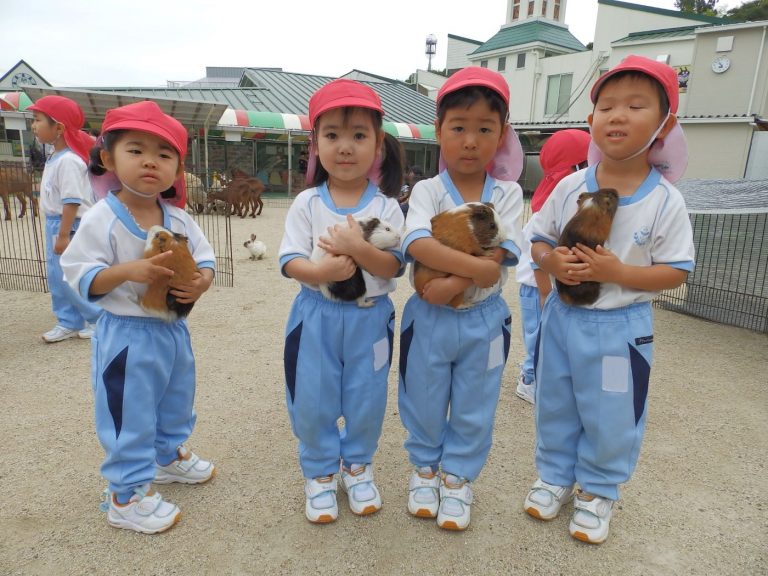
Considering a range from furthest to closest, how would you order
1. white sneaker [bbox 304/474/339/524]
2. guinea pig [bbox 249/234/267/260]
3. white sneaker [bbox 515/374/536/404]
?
1. guinea pig [bbox 249/234/267/260]
2. white sneaker [bbox 515/374/536/404]
3. white sneaker [bbox 304/474/339/524]

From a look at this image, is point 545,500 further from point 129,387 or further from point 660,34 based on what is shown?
point 660,34

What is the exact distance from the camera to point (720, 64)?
541 inches

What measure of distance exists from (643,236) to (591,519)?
1122mm

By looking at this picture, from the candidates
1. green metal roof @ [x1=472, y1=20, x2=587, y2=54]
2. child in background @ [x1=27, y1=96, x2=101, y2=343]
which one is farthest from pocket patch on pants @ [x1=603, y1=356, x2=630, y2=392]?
green metal roof @ [x1=472, y1=20, x2=587, y2=54]

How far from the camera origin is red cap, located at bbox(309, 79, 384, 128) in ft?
6.04

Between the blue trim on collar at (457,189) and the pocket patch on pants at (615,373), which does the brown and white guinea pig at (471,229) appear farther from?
the pocket patch on pants at (615,373)

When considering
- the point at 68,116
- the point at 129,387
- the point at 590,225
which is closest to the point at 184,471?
the point at 129,387

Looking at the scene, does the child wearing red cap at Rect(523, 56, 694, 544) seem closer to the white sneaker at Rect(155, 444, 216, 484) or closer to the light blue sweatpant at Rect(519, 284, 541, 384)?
the light blue sweatpant at Rect(519, 284, 541, 384)

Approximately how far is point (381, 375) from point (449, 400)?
299mm

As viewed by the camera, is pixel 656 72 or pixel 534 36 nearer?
pixel 656 72

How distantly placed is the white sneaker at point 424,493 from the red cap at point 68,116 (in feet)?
10.5

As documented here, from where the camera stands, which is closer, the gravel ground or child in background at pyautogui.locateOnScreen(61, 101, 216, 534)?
child in background at pyautogui.locateOnScreen(61, 101, 216, 534)

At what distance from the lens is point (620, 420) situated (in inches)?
75.3

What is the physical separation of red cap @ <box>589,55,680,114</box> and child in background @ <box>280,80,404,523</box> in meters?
0.86
